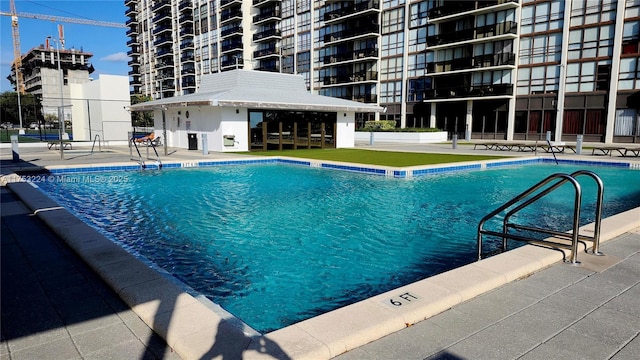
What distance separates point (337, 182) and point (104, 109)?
2631cm

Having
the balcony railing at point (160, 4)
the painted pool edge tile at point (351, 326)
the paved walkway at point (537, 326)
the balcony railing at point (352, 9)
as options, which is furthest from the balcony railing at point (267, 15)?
the painted pool edge tile at point (351, 326)

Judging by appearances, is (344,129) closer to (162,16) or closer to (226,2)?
(226,2)

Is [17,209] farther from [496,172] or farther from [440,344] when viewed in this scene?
[496,172]

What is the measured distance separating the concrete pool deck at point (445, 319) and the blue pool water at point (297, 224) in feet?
3.48

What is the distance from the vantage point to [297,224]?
8148 millimetres

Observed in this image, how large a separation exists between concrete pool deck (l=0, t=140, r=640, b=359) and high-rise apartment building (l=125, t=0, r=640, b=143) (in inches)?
1359

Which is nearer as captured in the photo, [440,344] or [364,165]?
[440,344]

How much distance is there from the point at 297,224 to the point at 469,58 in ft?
121

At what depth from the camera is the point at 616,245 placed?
5.57 meters

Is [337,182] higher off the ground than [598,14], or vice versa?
[598,14]

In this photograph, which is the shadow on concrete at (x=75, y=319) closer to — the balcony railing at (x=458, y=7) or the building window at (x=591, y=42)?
the building window at (x=591, y=42)

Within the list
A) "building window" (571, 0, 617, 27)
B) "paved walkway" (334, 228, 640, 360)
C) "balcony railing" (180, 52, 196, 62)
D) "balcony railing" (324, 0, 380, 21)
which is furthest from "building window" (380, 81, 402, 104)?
"balcony railing" (180, 52, 196, 62)

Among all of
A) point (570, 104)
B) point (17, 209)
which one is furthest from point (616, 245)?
point (570, 104)

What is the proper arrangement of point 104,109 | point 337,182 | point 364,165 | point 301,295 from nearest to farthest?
point 301,295 → point 337,182 → point 364,165 → point 104,109
